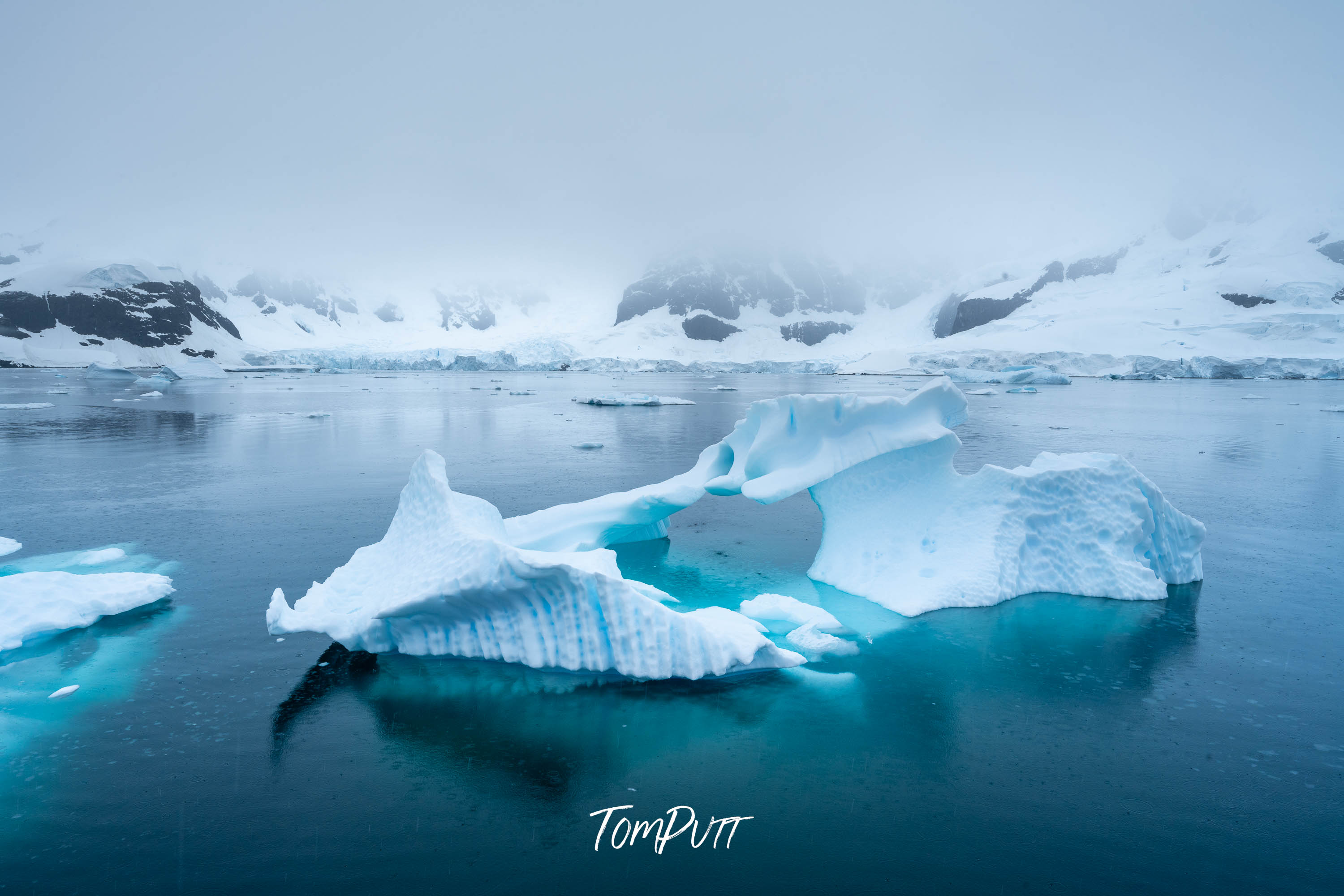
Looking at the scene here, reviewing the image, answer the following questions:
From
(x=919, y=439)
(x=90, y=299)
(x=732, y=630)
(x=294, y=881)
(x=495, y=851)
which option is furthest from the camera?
(x=90, y=299)

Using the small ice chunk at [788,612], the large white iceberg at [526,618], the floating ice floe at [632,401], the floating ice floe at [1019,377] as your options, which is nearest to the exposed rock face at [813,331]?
the floating ice floe at [1019,377]

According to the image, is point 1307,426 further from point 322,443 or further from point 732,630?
point 322,443

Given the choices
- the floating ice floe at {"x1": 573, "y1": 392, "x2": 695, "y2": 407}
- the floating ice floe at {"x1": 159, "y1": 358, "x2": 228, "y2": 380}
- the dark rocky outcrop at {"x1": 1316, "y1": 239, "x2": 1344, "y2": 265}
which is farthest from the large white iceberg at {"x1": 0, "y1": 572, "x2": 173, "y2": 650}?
the dark rocky outcrop at {"x1": 1316, "y1": 239, "x2": 1344, "y2": 265}

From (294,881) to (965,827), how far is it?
346 centimetres

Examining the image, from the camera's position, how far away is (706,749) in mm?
4652

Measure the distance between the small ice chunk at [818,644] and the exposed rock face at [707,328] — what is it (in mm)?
122769

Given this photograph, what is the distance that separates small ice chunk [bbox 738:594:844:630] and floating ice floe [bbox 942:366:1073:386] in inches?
1942

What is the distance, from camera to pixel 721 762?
14.8 ft

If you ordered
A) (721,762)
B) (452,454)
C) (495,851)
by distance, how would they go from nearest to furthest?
(495,851) → (721,762) → (452,454)

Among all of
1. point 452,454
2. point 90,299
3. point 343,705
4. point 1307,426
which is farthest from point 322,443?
point 90,299

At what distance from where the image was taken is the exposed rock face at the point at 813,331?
13312 centimetres

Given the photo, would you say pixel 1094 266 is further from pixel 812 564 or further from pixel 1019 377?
pixel 812 564

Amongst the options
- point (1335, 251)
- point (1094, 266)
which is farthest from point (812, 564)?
point (1094, 266)

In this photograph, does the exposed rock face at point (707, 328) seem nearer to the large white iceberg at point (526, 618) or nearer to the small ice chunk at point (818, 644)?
the small ice chunk at point (818, 644)
